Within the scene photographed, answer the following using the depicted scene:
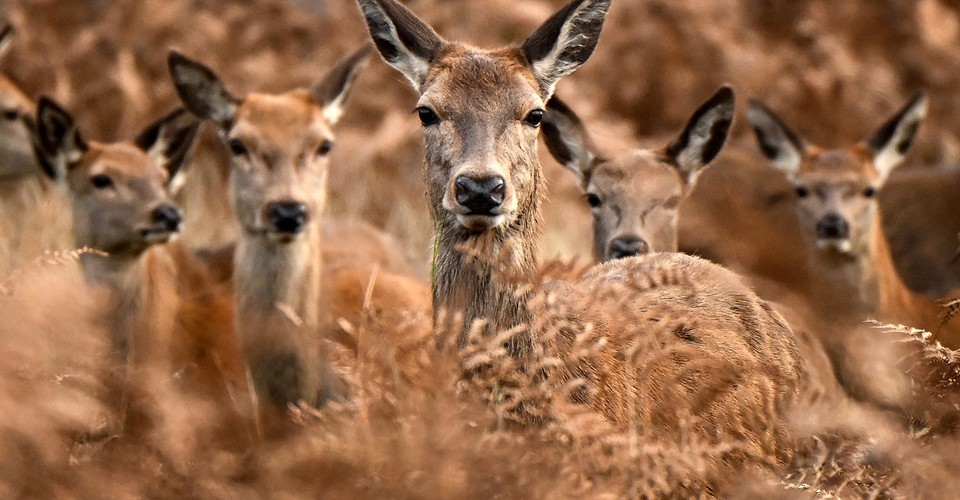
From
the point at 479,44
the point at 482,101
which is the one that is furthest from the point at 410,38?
the point at 479,44

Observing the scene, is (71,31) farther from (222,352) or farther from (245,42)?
(222,352)

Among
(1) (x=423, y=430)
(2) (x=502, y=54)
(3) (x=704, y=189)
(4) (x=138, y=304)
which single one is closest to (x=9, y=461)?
(1) (x=423, y=430)

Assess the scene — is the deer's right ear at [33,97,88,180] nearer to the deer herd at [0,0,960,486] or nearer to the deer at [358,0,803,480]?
the deer herd at [0,0,960,486]

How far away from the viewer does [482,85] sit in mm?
4863

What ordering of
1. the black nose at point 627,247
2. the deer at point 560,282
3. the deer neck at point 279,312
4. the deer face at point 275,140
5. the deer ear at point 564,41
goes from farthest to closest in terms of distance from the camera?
1. the deer face at point 275,140
2. the deer neck at point 279,312
3. the black nose at point 627,247
4. the deer ear at point 564,41
5. the deer at point 560,282

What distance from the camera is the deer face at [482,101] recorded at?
4.47 metres

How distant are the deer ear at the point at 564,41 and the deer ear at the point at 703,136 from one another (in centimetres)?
182

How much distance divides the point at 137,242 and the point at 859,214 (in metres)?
4.34

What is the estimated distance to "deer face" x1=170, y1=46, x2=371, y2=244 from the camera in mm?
7320

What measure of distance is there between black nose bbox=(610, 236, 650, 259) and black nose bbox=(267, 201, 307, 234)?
5.48ft

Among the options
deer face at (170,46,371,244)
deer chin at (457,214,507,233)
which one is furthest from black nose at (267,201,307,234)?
deer chin at (457,214,507,233)

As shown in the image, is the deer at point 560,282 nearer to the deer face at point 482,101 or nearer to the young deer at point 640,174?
the deer face at point 482,101

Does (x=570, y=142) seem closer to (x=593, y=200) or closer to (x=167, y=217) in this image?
(x=593, y=200)

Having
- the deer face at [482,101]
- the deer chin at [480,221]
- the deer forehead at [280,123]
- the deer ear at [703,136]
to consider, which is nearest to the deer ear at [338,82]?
the deer forehead at [280,123]
